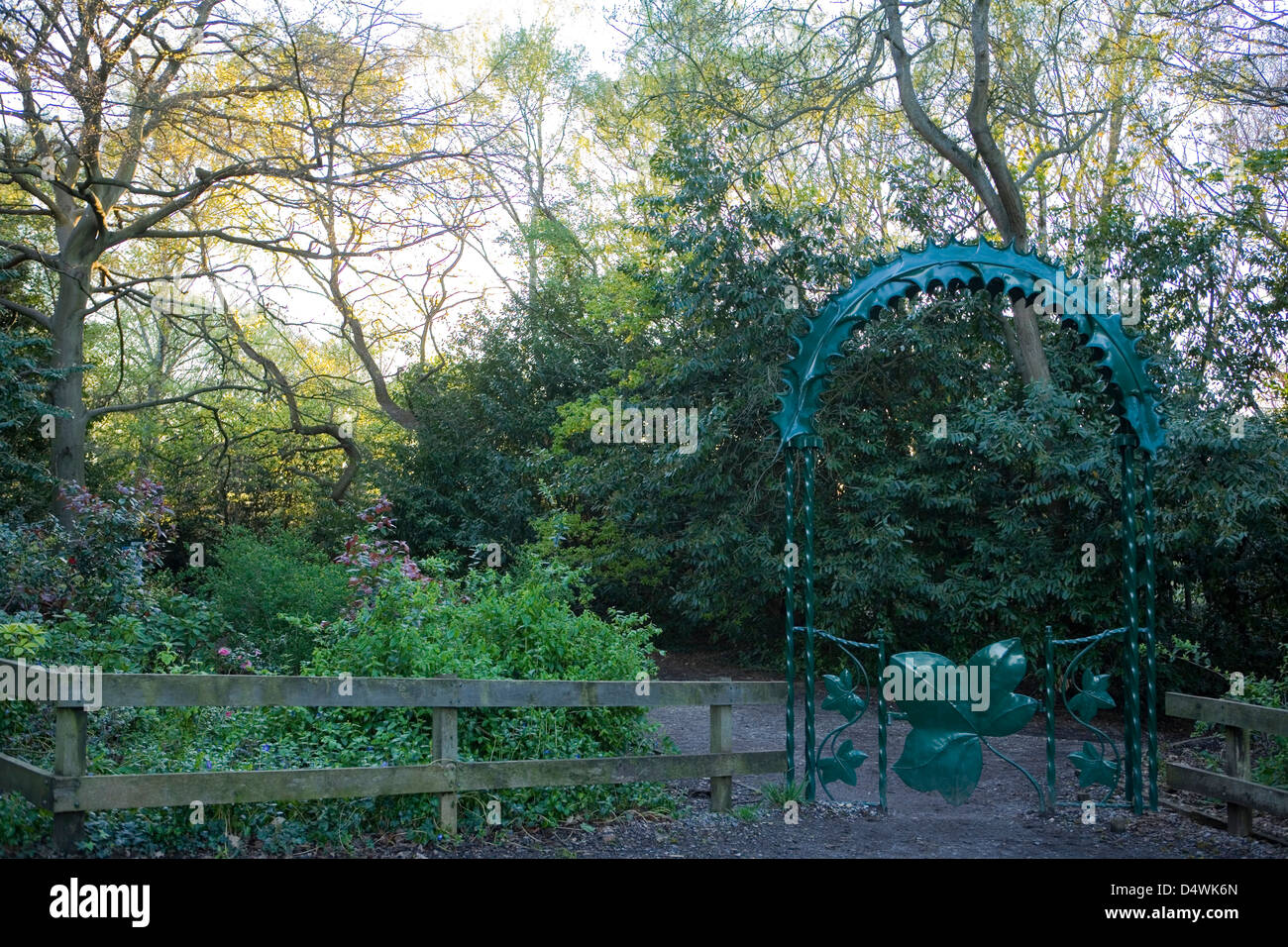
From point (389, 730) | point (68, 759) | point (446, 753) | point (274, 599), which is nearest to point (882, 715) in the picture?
point (446, 753)

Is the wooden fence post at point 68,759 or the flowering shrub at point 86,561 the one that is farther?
the flowering shrub at point 86,561

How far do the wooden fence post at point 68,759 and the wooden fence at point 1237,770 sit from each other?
5841 mm

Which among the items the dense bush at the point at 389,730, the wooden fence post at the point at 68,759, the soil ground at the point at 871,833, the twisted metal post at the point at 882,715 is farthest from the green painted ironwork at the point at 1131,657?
the wooden fence post at the point at 68,759

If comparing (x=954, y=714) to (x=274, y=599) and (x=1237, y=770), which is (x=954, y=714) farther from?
(x=274, y=599)

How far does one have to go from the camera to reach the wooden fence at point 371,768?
451 centimetres

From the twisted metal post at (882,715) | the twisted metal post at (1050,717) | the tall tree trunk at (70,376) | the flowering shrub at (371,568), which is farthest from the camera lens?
the tall tree trunk at (70,376)

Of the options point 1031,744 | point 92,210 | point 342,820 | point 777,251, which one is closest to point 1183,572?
point 1031,744

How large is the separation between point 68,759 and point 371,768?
131cm

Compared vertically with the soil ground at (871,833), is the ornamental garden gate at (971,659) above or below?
above

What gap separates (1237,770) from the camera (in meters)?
5.84

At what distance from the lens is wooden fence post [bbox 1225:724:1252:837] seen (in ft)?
19.0

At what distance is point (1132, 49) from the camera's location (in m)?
14.6

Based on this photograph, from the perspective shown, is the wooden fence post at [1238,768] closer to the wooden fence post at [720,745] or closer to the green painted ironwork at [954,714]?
the green painted ironwork at [954,714]

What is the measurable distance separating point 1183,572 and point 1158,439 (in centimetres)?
671
